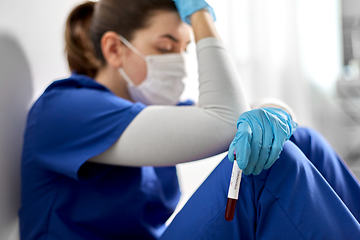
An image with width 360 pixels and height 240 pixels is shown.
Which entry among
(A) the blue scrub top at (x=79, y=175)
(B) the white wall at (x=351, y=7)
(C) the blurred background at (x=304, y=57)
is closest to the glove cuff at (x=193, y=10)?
(A) the blue scrub top at (x=79, y=175)

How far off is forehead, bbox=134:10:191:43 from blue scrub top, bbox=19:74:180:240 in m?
0.23

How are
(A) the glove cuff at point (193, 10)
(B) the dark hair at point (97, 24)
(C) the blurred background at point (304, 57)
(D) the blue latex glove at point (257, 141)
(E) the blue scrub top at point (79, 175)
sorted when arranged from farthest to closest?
1. (C) the blurred background at point (304, 57)
2. (B) the dark hair at point (97, 24)
3. (A) the glove cuff at point (193, 10)
4. (E) the blue scrub top at point (79, 175)
5. (D) the blue latex glove at point (257, 141)

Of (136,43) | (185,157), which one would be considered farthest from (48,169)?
(136,43)

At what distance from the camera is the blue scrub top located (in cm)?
70

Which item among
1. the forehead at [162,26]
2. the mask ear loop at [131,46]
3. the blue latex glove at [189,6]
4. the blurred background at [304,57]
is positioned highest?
the blue latex glove at [189,6]

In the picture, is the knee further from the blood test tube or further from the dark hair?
the dark hair

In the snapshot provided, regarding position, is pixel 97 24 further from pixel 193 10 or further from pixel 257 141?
pixel 257 141

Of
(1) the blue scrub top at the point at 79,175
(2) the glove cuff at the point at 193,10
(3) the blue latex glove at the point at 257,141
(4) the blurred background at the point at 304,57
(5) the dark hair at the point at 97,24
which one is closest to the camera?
(3) the blue latex glove at the point at 257,141

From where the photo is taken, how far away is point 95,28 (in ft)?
3.23

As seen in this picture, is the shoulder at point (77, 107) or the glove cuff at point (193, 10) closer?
the shoulder at point (77, 107)

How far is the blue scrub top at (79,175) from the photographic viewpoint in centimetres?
70

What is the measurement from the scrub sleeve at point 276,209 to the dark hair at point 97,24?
0.54m

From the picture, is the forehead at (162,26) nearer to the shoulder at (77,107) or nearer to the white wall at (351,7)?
the shoulder at (77,107)

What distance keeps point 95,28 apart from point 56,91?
321 mm
